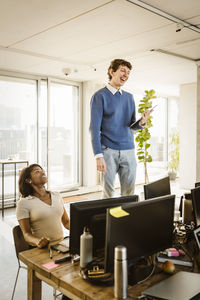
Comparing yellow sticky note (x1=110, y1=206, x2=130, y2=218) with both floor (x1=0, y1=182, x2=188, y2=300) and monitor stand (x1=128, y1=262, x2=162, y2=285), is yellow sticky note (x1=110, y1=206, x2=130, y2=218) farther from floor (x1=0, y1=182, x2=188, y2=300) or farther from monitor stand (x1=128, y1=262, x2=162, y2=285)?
floor (x1=0, y1=182, x2=188, y2=300)

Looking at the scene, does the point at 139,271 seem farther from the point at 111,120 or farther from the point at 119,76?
the point at 119,76

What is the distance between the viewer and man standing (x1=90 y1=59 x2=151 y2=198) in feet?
7.27

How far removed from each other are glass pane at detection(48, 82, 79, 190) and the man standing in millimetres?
4387

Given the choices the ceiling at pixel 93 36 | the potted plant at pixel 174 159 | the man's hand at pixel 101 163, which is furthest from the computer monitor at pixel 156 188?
the potted plant at pixel 174 159

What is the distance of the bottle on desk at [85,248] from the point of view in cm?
144

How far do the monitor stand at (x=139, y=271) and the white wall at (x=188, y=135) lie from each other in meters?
6.04

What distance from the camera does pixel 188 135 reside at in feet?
23.9

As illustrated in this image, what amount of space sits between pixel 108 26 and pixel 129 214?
2575mm

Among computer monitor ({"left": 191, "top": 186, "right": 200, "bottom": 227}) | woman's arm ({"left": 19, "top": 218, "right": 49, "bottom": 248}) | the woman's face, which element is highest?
the woman's face

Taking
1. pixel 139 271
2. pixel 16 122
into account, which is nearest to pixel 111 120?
pixel 139 271

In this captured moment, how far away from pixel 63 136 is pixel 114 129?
15.6 ft

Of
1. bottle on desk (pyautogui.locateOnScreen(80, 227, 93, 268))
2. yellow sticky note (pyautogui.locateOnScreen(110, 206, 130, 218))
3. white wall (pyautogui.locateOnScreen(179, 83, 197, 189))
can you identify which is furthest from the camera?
white wall (pyautogui.locateOnScreen(179, 83, 197, 189))

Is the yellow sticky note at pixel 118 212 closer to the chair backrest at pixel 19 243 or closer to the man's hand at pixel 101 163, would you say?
the man's hand at pixel 101 163

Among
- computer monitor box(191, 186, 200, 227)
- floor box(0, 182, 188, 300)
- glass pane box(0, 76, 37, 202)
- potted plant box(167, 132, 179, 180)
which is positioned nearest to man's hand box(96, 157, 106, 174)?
computer monitor box(191, 186, 200, 227)
